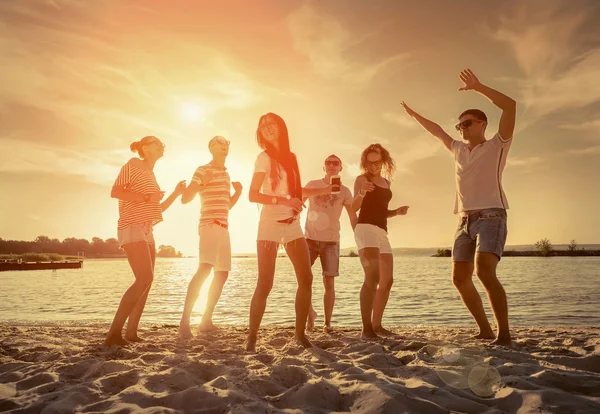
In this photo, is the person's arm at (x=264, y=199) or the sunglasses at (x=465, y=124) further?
the sunglasses at (x=465, y=124)

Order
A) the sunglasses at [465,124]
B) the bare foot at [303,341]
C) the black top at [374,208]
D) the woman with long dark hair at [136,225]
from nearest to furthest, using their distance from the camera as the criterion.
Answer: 1. the bare foot at [303,341]
2. the woman with long dark hair at [136,225]
3. the sunglasses at [465,124]
4. the black top at [374,208]

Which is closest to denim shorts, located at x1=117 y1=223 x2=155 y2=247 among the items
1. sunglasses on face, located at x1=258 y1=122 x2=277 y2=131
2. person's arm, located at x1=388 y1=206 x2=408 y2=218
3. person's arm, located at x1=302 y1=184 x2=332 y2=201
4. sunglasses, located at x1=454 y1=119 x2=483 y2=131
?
sunglasses on face, located at x1=258 y1=122 x2=277 y2=131

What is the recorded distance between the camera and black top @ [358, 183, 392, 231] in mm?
5828

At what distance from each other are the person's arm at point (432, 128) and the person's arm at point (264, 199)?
2265 mm

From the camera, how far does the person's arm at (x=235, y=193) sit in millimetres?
6152

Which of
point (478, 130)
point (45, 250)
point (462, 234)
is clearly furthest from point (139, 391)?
point (45, 250)

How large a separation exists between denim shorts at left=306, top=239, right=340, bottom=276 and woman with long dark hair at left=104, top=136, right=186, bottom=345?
2.41 m

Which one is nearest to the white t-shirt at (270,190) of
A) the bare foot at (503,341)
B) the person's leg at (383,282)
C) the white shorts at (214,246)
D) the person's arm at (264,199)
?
the person's arm at (264,199)

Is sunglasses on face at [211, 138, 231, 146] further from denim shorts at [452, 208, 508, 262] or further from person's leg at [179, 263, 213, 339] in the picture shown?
denim shorts at [452, 208, 508, 262]

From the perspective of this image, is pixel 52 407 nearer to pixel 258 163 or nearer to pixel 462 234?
pixel 258 163

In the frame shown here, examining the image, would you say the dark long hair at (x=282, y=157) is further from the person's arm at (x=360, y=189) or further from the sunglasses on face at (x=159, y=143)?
the sunglasses on face at (x=159, y=143)

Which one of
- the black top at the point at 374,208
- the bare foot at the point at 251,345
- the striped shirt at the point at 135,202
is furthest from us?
the black top at the point at 374,208

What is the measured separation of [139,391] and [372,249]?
3.38 m

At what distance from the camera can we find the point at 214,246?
592 centimetres
